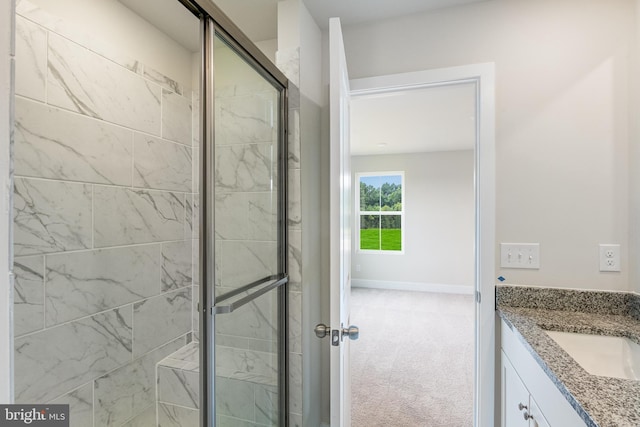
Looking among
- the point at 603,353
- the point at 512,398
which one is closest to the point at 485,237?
the point at 603,353

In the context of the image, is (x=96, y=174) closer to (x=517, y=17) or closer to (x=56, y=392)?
(x=56, y=392)

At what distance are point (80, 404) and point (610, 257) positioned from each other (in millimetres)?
2732

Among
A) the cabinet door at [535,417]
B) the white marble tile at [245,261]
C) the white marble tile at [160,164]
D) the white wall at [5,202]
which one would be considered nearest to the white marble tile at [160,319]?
the white marble tile at [160,164]

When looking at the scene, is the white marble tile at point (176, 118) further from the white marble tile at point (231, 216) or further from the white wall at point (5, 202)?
the white wall at point (5, 202)

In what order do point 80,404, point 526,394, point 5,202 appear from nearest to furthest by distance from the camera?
point 5,202 < point 526,394 < point 80,404

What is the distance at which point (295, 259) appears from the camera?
1.67 meters

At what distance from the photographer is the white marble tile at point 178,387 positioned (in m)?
1.79

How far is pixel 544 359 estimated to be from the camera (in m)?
1.03

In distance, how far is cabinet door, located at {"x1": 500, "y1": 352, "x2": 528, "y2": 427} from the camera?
126cm

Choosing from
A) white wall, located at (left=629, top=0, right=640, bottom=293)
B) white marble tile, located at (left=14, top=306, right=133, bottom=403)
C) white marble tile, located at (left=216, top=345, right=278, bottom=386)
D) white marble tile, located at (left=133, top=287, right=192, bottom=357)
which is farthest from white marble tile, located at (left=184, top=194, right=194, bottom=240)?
white wall, located at (left=629, top=0, right=640, bottom=293)

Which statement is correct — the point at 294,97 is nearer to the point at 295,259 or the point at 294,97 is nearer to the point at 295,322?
the point at 295,259

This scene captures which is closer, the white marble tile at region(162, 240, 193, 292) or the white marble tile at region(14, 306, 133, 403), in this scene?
the white marble tile at region(14, 306, 133, 403)

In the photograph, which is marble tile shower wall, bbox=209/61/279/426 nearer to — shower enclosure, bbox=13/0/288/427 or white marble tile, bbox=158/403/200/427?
shower enclosure, bbox=13/0/288/427

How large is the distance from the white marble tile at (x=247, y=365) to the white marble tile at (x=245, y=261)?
28 cm
